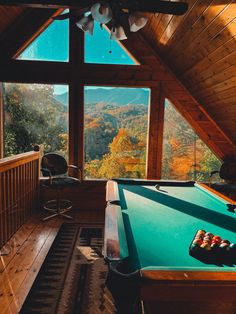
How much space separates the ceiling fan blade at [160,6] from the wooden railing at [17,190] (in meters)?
2.18

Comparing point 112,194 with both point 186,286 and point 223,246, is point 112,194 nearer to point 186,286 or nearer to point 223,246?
point 223,246

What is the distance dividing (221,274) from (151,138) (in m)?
3.46

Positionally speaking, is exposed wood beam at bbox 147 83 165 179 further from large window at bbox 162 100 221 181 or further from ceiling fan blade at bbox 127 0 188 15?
ceiling fan blade at bbox 127 0 188 15

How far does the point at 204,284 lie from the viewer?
98cm

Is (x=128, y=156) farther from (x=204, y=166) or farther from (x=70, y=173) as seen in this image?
(x=204, y=166)

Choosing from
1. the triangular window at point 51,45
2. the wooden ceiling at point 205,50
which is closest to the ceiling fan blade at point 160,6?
the wooden ceiling at point 205,50

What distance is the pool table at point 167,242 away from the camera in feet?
3.24

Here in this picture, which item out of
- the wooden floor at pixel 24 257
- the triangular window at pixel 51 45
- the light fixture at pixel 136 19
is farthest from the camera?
the triangular window at pixel 51 45

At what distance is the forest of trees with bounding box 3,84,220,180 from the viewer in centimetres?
429

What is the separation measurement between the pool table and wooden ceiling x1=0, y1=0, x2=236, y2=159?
1.81 metres

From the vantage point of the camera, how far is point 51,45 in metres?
4.18

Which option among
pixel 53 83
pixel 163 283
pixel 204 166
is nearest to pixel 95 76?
pixel 53 83

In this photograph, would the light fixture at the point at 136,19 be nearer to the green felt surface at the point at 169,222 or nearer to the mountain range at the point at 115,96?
the green felt surface at the point at 169,222

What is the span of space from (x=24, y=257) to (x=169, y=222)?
1785 mm
